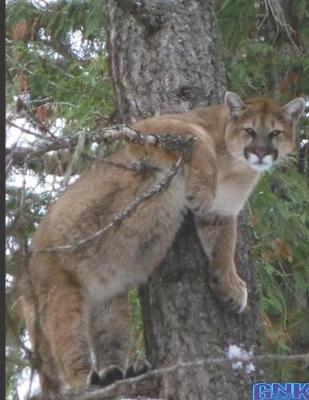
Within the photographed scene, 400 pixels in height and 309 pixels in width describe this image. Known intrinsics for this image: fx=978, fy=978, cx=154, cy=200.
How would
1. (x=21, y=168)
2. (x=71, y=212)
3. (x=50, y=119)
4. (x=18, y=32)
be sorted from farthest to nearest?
(x=18, y=32) → (x=50, y=119) → (x=71, y=212) → (x=21, y=168)

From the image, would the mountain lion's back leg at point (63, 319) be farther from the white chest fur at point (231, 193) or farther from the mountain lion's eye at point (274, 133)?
the mountain lion's eye at point (274, 133)

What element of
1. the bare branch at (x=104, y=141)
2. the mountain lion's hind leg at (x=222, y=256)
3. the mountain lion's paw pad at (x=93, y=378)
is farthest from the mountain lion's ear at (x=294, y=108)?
the mountain lion's paw pad at (x=93, y=378)

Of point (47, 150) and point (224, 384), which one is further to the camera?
point (224, 384)

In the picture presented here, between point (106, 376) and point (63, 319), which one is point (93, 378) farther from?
point (63, 319)

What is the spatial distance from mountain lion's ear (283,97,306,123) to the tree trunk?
48 cm

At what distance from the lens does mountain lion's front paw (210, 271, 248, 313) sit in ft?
15.9

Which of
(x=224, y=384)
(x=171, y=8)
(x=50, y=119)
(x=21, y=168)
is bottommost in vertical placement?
(x=224, y=384)

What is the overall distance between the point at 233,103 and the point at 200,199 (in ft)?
2.27

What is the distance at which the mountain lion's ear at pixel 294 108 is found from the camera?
5.67 metres

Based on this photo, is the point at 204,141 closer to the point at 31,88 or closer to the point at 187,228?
the point at 187,228

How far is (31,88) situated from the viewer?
7.83 meters

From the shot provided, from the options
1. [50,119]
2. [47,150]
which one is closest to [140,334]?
[50,119]

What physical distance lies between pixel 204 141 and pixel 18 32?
11.5ft

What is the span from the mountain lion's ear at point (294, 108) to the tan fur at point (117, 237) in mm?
485
